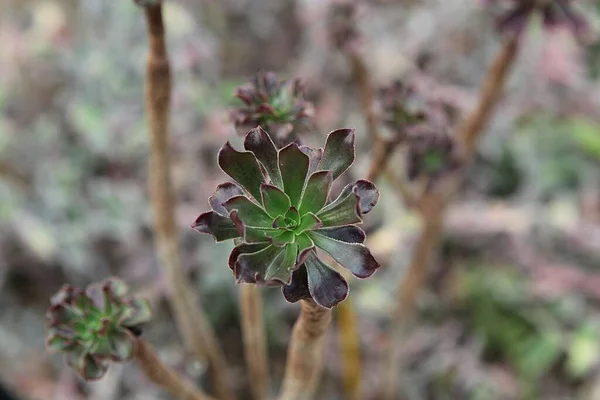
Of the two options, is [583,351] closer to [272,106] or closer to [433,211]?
[433,211]

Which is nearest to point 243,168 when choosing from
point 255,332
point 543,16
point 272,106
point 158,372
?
point 272,106

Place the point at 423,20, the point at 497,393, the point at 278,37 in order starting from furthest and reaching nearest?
the point at 278,37 < the point at 423,20 < the point at 497,393

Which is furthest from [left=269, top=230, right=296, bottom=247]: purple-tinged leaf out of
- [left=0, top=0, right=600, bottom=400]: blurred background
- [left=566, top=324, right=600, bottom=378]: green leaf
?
[left=566, top=324, right=600, bottom=378]: green leaf

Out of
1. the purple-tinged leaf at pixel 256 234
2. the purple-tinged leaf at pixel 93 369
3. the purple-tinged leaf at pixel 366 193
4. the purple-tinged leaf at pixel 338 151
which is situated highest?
the purple-tinged leaf at pixel 338 151

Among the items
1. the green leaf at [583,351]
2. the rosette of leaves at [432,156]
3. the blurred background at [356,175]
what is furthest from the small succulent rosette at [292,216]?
the green leaf at [583,351]

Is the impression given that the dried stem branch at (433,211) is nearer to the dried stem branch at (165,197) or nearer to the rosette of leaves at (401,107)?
the rosette of leaves at (401,107)

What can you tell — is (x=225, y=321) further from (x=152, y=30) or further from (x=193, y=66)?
(x=152, y=30)

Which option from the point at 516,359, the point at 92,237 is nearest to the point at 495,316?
the point at 516,359
